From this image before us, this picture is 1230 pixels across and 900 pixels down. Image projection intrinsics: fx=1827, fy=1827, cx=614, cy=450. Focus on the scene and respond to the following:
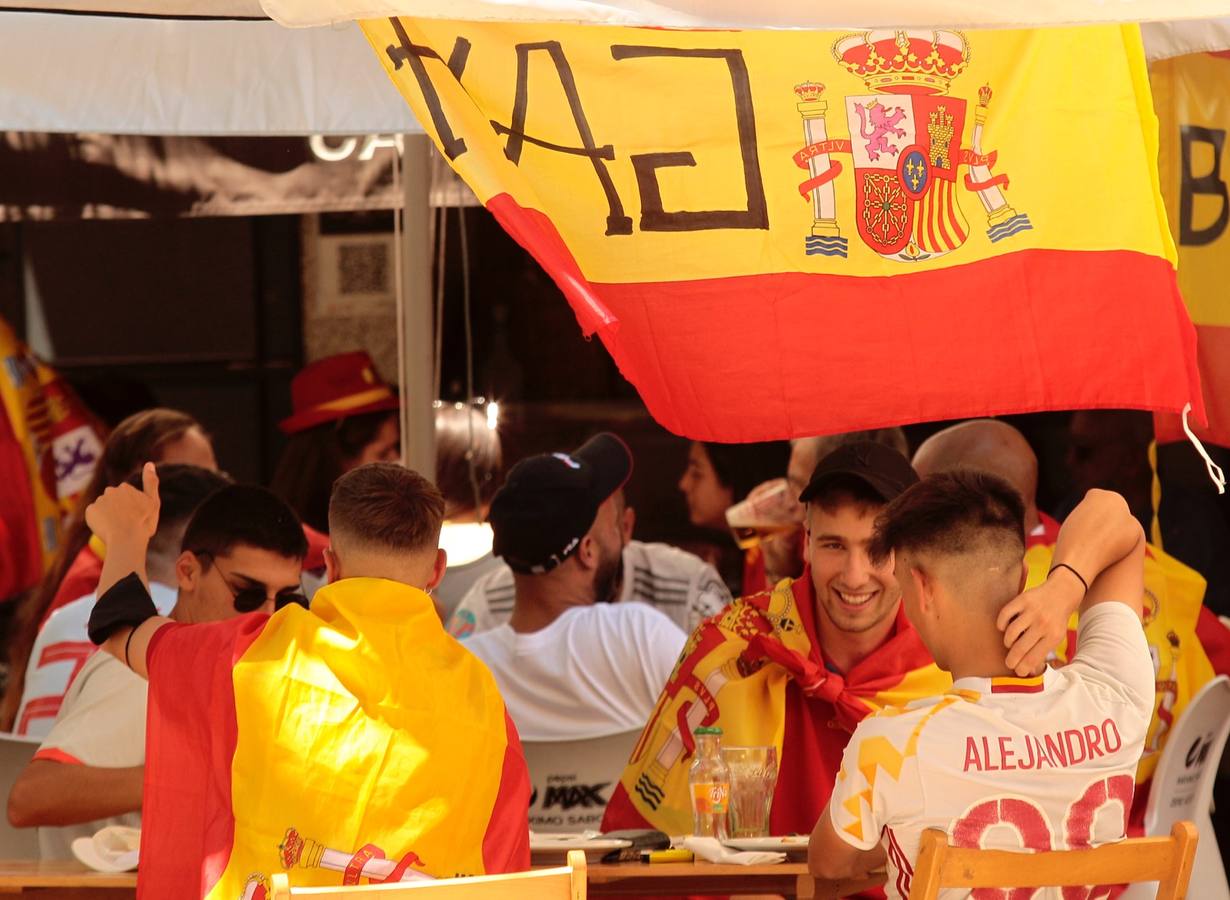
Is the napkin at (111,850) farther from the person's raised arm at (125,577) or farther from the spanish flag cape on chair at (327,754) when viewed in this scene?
the person's raised arm at (125,577)

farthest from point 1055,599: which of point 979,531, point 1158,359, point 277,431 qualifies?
point 277,431

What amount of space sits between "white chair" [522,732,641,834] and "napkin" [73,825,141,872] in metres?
1.17

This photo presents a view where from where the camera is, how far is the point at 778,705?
13.2ft

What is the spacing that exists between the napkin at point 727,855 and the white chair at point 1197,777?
5.43 feet

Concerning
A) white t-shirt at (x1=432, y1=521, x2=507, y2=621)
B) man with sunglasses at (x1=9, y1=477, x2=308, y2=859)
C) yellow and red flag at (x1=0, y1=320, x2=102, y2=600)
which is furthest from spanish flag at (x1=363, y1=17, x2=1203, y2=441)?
yellow and red flag at (x1=0, y1=320, x2=102, y2=600)

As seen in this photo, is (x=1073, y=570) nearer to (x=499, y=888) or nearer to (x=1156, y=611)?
(x=499, y=888)

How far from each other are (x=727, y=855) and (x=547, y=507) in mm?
1621

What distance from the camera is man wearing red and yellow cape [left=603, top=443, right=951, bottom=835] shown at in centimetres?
396

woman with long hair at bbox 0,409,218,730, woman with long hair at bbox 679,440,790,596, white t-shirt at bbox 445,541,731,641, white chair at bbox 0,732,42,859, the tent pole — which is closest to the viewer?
white chair at bbox 0,732,42,859

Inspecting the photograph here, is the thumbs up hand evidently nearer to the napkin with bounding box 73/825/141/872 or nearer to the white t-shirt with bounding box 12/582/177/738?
the napkin with bounding box 73/825/141/872

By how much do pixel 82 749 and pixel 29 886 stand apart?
1.32 ft

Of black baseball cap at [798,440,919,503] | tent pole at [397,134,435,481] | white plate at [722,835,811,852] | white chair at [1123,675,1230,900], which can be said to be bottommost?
white chair at [1123,675,1230,900]

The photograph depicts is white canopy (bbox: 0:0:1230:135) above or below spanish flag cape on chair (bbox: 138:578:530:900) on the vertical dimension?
above

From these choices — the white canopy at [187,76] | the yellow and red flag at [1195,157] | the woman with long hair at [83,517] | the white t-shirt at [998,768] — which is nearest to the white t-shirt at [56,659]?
the woman with long hair at [83,517]
